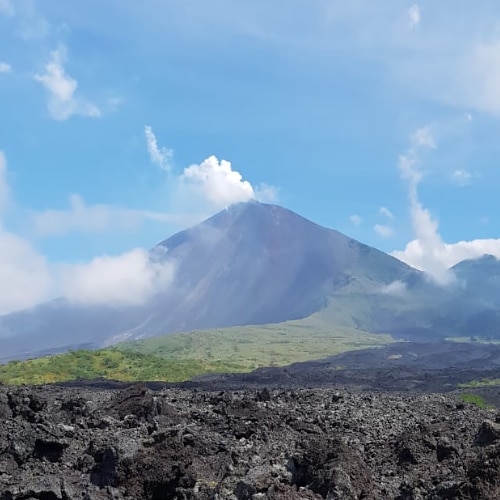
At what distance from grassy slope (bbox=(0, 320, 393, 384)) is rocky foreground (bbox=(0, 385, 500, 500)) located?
28.2 metres

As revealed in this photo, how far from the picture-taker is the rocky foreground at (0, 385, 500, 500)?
9.50 metres

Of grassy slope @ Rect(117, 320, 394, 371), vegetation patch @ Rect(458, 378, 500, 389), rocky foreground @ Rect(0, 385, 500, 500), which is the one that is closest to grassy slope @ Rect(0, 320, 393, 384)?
grassy slope @ Rect(117, 320, 394, 371)

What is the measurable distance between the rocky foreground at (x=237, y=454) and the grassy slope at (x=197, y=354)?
2818cm

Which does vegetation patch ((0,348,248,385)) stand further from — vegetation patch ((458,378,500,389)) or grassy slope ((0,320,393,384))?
vegetation patch ((458,378,500,389))

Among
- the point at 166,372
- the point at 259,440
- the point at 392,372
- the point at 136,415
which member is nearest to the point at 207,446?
the point at 259,440

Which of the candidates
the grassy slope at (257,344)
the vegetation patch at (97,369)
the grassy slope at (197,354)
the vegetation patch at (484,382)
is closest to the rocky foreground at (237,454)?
the grassy slope at (197,354)

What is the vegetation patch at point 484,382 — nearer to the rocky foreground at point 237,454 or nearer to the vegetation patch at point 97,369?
the vegetation patch at point 97,369

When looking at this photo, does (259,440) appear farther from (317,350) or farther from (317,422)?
(317,350)

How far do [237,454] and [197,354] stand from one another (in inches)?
3134

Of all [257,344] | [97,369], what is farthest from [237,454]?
[257,344]

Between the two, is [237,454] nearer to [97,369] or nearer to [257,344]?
[97,369]

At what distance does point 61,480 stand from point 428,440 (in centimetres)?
615

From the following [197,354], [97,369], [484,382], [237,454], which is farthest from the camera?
[197,354]

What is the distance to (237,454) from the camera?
11953 millimetres
